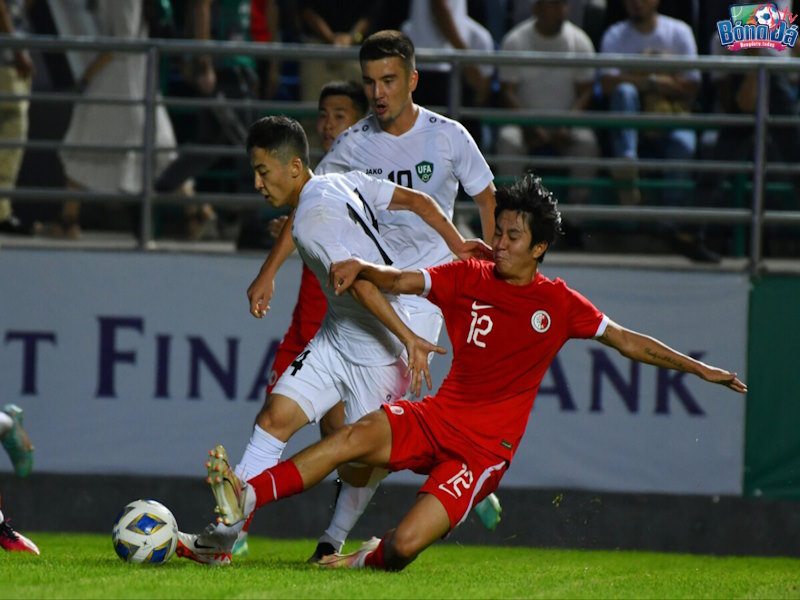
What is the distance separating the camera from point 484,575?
6.93 m

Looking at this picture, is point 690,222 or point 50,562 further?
point 690,222

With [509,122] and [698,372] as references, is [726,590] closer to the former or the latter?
[698,372]

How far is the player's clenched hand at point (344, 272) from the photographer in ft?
21.1

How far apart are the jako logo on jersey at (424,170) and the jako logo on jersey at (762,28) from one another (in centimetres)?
376

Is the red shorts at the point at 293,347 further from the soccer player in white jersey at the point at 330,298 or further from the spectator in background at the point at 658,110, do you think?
the spectator in background at the point at 658,110

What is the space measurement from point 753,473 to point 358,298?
14.7 ft

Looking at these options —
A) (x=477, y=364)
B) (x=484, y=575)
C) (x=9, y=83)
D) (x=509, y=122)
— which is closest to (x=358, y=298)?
(x=477, y=364)

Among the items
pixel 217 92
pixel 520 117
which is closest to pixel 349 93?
pixel 520 117

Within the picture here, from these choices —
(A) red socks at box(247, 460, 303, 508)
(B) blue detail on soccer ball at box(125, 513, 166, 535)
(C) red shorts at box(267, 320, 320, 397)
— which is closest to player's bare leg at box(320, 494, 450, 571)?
(A) red socks at box(247, 460, 303, 508)

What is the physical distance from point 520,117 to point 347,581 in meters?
4.69

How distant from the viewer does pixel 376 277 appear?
6.61 meters

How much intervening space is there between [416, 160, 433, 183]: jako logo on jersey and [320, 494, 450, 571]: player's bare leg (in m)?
1.90

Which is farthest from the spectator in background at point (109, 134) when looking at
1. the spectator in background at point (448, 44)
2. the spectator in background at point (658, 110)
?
the spectator in background at point (658, 110)

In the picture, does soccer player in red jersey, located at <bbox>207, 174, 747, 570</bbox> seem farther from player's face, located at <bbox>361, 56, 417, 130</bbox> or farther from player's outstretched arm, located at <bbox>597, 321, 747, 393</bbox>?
player's face, located at <bbox>361, 56, 417, 130</bbox>
